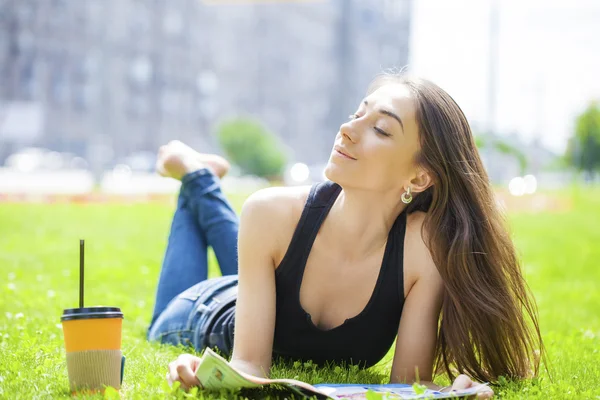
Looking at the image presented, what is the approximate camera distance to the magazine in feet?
8.08

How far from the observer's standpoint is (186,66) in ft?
204

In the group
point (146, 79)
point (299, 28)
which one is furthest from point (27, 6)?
point (299, 28)

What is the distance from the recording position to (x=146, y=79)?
194 ft

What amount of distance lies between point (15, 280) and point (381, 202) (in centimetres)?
371

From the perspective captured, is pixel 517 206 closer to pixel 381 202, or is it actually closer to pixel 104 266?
pixel 104 266

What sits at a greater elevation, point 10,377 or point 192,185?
point 192,185

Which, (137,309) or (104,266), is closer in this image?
(137,309)

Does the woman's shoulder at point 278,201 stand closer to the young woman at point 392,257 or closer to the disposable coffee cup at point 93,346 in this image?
the young woman at point 392,257

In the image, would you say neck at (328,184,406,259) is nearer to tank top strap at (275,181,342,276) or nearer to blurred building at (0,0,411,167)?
tank top strap at (275,181,342,276)

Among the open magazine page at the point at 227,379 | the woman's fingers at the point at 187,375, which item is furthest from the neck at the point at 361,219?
the woman's fingers at the point at 187,375

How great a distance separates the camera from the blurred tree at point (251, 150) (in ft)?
124

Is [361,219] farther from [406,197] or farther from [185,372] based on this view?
[185,372]

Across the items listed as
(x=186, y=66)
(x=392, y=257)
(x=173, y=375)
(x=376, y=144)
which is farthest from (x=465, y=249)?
(x=186, y=66)

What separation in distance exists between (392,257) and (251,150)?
35.3 meters
